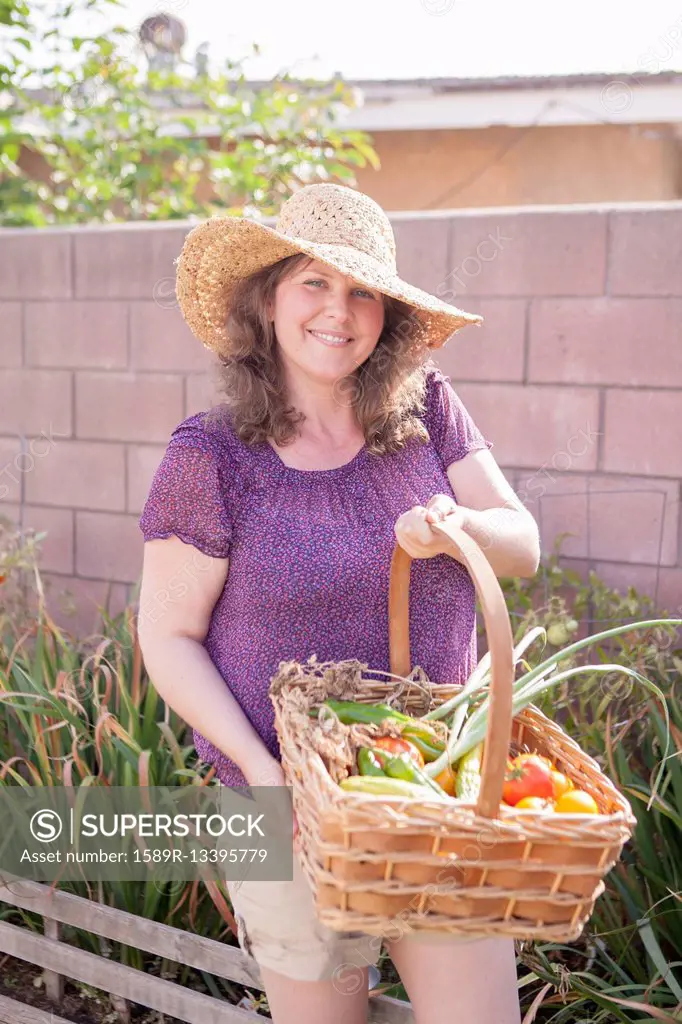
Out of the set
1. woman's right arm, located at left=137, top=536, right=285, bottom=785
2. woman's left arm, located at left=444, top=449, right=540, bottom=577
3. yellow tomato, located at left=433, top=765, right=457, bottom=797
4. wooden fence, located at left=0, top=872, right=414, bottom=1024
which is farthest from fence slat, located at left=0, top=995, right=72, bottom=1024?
woman's left arm, located at left=444, top=449, right=540, bottom=577

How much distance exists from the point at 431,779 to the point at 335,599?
43 centimetres

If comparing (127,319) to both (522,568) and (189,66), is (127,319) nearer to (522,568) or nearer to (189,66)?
(189,66)

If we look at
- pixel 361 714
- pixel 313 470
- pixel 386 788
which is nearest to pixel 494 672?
pixel 386 788

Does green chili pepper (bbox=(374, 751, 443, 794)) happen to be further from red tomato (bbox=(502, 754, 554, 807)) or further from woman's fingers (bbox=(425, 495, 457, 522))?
woman's fingers (bbox=(425, 495, 457, 522))

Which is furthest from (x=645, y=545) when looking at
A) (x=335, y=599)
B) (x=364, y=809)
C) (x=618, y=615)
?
(x=364, y=809)

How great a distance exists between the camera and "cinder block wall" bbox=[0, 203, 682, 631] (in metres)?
2.89

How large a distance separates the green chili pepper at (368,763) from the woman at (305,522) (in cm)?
27

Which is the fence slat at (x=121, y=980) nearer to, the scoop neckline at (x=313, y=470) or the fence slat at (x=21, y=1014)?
the fence slat at (x=21, y=1014)

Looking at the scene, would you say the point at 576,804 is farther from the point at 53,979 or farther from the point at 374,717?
the point at 53,979

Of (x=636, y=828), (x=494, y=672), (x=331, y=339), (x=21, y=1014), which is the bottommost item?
(x=21, y=1014)

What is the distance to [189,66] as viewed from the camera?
15.2 ft

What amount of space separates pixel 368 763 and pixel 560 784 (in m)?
0.29

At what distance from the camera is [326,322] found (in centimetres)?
194

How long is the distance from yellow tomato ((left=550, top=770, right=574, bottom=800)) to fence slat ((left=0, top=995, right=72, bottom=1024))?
1602 millimetres
